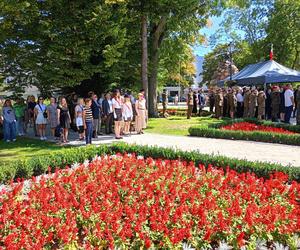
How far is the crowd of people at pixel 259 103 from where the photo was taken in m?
20.2

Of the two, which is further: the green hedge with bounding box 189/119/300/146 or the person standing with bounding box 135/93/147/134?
the person standing with bounding box 135/93/147/134

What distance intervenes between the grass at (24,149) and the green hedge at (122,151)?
84.4 inches

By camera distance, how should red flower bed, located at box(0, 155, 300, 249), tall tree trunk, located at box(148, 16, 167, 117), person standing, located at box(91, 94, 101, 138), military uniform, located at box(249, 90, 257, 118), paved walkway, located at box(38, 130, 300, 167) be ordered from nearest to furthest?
red flower bed, located at box(0, 155, 300, 249) → paved walkway, located at box(38, 130, 300, 167) → person standing, located at box(91, 94, 101, 138) → military uniform, located at box(249, 90, 257, 118) → tall tree trunk, located at box(148, 16, 167, 117)

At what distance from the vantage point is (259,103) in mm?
21266

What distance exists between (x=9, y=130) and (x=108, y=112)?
173 inches

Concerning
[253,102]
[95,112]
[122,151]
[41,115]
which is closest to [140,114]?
[95,112]

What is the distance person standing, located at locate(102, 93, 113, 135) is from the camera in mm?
17281

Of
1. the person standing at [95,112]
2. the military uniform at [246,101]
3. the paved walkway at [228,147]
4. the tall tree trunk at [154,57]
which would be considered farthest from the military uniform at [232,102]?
the person standing at [95,112]

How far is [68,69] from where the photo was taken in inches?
718

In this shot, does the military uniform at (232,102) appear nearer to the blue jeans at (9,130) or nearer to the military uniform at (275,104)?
the military uniform at (275,104)

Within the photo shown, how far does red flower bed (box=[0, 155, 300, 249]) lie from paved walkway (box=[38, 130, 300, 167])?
11.4ft

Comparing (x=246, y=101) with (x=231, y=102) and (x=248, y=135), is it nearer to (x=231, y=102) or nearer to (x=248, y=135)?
(x=231, y=102)

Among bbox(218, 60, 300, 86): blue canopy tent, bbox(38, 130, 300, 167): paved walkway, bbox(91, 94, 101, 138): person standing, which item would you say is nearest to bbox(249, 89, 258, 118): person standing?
bbox(218, 60, 300, 86): blue canopy tent

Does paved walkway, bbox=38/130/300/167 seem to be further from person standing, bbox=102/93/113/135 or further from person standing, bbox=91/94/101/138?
person standing, bbox=102/93/113/135
